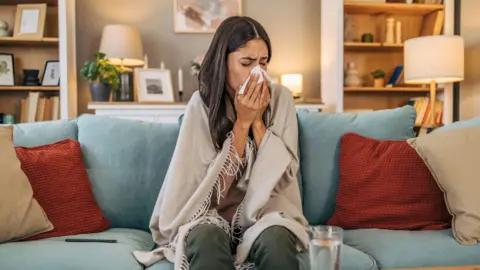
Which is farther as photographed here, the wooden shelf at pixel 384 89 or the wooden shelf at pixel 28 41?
the wooden shelf at pixel 384 89

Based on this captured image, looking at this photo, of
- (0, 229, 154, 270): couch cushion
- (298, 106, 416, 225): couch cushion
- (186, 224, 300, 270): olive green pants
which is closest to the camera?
(186, 224, 300, 270): olive green pants

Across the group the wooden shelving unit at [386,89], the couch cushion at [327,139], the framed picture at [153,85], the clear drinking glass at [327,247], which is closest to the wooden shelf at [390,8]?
the wooden shelving unit at [386,89]

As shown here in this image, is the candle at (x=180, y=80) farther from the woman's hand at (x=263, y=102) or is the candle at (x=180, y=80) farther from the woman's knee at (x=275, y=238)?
the woman's knee at (x=275, y=238)

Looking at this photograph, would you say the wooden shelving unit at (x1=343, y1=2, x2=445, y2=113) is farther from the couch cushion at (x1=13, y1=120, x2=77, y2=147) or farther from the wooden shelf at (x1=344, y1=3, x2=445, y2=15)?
the couch cushion at (x1=13, y1=120, x2=77, y2=147)

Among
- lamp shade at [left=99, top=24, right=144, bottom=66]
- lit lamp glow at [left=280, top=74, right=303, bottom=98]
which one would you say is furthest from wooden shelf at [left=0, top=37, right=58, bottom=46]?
lit lamp glow at [left=280, top=74, right=303, bottom=98]

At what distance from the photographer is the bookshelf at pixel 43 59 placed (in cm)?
375

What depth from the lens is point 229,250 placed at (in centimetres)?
132

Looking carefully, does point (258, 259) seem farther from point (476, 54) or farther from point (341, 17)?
point (476, 54)

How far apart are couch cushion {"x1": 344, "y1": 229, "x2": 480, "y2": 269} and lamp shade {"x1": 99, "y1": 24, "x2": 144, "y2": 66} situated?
2631 mm

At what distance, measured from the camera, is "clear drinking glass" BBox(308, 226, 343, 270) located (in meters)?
1.04

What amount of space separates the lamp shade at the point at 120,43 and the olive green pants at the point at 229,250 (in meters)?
2.66

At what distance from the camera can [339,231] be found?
1.04 meters

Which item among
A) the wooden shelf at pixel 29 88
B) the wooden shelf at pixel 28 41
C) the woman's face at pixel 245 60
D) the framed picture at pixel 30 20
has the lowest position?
the wooden shelf at pixel 29 88

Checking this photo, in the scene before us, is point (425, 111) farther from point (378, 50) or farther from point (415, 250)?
point (415, 250)
